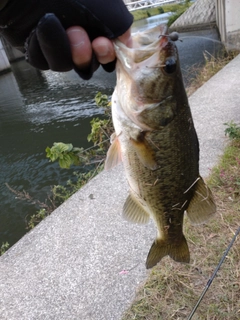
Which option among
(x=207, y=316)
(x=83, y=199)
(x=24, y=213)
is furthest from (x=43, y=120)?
(x=207, y=316)

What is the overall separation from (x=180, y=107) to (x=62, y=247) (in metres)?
2.05

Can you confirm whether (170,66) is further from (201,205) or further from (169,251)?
(169,251)

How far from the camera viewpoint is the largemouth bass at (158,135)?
1.41 m

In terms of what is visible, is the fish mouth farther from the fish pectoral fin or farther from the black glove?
the fish pectoral fin

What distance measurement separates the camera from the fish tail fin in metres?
1.85

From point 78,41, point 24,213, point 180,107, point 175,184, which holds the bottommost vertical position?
point 24,213

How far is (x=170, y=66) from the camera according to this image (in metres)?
1.44

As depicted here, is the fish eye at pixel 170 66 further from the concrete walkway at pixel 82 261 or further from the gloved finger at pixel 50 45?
the concrete walkway at pixel 82 261

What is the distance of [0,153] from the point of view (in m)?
8.59

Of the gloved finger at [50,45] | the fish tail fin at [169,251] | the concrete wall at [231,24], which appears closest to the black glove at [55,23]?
the gloved finger at [50,45]

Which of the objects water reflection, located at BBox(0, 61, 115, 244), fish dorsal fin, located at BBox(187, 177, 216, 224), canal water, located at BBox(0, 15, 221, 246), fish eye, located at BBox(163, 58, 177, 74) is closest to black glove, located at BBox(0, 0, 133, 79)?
fish eye, located at BBox(163, 58, 177, 74)

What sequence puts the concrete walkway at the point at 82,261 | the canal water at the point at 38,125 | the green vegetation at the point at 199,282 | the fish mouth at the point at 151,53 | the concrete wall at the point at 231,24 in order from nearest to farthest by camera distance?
1. the fish mouth at the point at 151,53
2. the green vegetation at the point at 199,282
3. the concrete walkway at the point at 82,261
4. the canal water at the point at 38,125
5. the concrete wall at the point at 231,24

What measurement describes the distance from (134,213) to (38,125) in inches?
344

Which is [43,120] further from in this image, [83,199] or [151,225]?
[151,225]
